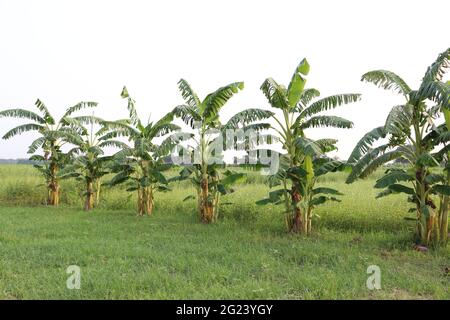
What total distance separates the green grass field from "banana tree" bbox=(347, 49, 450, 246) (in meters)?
0.60

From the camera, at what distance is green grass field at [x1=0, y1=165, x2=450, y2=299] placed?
4832 mm

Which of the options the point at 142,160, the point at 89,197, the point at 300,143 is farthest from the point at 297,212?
the point at 89,197

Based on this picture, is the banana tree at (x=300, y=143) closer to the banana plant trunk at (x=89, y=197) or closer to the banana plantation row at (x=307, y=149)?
the banana plantation row at (x=307, y=149)

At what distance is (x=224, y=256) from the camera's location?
21.5ft

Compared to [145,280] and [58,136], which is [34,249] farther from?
[58,136]

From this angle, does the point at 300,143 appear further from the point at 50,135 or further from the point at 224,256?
the point at 50,135

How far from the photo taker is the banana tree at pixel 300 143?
8.26m

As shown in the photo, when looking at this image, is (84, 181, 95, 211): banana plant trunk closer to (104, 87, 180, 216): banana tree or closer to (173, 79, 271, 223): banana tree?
(104, 87, 180, 216): banana tree

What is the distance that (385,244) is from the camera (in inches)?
300

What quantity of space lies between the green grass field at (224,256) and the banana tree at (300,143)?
2.32ft

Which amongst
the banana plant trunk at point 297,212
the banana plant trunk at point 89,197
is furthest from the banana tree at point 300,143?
the banana plant trunk at point 89,197

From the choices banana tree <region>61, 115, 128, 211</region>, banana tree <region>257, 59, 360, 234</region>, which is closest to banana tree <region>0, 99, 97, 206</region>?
banana tree <region>61, 115, 128, 211</region>
